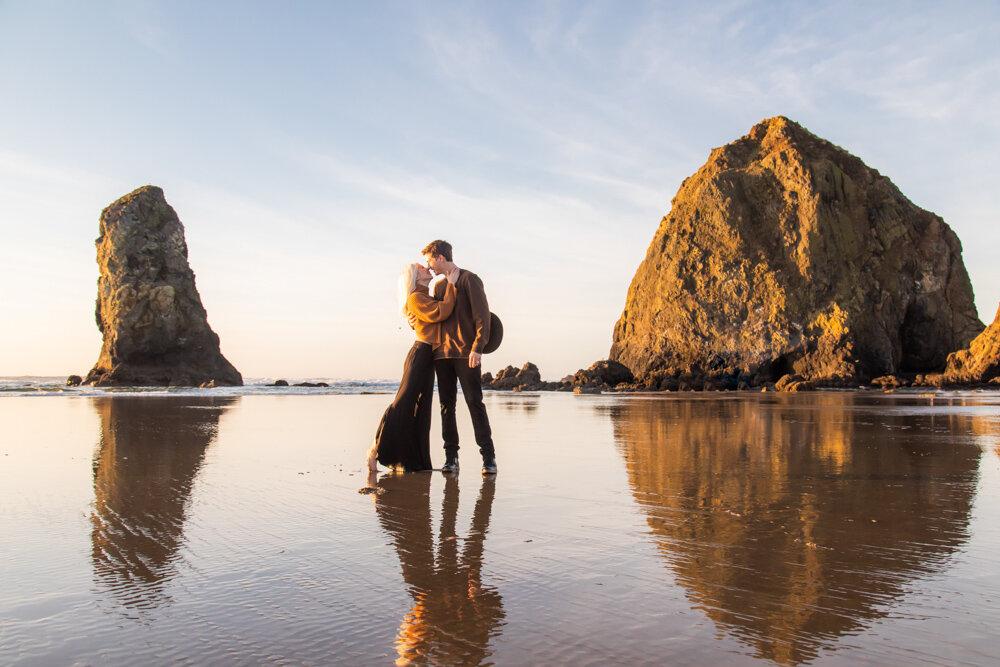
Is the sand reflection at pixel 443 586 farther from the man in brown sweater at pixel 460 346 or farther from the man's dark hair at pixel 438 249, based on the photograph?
the man's dark hair at pixel 438 249

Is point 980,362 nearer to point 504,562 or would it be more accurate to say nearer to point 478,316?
point 478,316

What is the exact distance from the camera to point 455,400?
5500mm

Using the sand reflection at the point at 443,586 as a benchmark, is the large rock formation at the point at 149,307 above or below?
above

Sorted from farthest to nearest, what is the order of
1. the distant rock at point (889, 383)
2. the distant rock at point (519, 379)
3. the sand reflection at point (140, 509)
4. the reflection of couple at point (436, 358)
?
1. the distant rock at point (519, 379)
2. the distant rock at point (889, 383)
3. the reflection of couple at point (436, 358)
4. the sand reflection at point (140, 509)

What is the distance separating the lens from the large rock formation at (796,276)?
42.7 metres

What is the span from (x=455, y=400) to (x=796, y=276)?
146 feet

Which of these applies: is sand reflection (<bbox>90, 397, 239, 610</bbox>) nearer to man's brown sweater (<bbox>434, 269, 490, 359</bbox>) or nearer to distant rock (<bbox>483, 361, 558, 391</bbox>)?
man's brown sweater (<bbox>434, 269, 490, 359</bbox>)

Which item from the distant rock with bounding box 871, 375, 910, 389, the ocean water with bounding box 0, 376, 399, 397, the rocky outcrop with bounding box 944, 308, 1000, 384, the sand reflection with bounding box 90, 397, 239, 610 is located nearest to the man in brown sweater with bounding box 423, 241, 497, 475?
the sand reflection with bounding box 90, 397, 239, 610

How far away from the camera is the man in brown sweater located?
5.40 m

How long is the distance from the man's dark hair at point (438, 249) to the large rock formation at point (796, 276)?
39.6 m

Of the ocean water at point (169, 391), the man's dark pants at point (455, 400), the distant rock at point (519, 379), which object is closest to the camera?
the man's dark pants at point (455, 400)

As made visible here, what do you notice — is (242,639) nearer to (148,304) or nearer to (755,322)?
(755,322)

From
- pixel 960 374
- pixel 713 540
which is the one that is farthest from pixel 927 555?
pixel 960 374

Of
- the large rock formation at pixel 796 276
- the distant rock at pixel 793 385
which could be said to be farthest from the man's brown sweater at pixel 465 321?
the large rock formation at pixel 796 276
